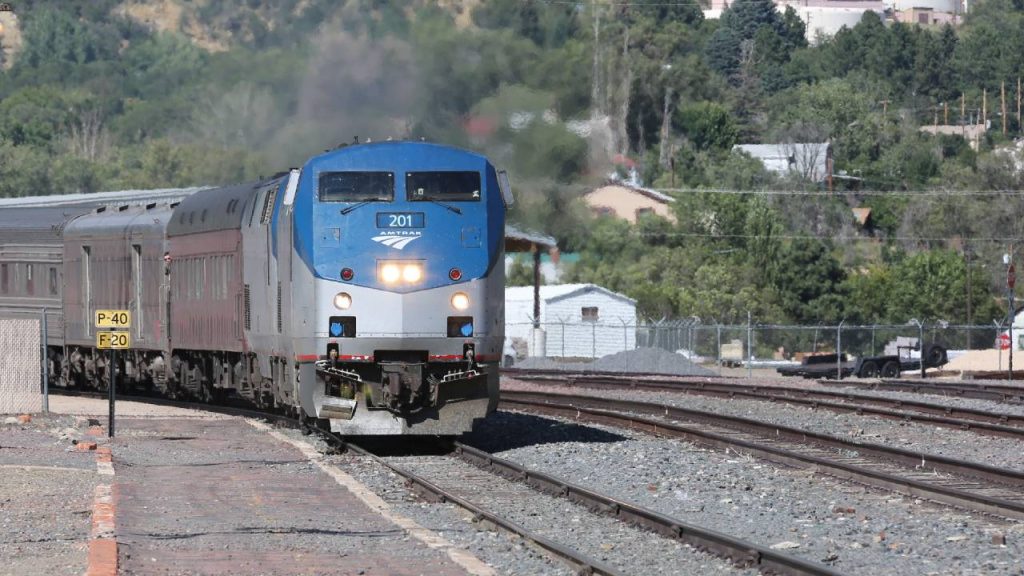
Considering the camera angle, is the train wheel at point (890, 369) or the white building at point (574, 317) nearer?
the train wheel at point (890, 369)

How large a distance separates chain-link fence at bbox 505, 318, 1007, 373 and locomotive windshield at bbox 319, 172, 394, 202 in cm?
3447

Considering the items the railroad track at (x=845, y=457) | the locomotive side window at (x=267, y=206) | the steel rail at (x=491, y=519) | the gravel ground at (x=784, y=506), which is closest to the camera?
the steel rail at (x=491, y=519)

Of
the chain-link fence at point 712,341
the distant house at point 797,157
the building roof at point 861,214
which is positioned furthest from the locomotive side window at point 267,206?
the distant house at point 797,157

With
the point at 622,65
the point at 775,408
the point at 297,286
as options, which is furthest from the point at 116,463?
the point at 622,65

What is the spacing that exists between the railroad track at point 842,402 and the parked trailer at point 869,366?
1011cm

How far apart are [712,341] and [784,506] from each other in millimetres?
55739

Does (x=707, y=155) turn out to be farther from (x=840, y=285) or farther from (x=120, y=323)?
(x=120, y=323)

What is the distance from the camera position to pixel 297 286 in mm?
21047

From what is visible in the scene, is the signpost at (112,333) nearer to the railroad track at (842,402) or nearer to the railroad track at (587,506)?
the railroad track at (587,506)

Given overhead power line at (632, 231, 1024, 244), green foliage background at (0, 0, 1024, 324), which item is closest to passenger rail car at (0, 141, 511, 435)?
green foliage background at (0, 0, 1024, 324)

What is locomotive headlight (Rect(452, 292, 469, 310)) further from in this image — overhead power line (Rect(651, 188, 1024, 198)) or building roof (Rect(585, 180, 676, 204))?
overhead power line (Rect(651, 188, 1024, 198))

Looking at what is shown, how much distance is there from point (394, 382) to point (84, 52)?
553 feet

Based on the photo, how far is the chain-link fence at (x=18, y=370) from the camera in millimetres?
28906

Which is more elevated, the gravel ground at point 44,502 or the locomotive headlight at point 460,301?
the locomotive headlight at point 460,301
